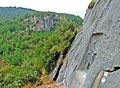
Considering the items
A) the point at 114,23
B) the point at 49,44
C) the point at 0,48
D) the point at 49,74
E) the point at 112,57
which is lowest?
the point at 0,48

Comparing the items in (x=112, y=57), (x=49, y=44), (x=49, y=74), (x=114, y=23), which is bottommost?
→ (x=49, y=74)

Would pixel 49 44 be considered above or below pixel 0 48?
above

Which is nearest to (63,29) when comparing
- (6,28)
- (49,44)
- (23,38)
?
(49,44)

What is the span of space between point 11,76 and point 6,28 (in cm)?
13744

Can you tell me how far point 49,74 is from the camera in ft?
139

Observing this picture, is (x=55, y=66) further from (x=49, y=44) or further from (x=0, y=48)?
(x=0, y=48)

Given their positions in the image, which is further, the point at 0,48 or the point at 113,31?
the point at 0,48

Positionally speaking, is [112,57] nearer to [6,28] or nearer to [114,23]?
[114,23]

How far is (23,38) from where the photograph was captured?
14538cm

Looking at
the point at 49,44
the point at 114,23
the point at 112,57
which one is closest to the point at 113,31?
the point at 114,23

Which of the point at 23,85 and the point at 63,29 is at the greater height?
the point at 63,29

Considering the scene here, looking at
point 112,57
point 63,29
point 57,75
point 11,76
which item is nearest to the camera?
point 112,57

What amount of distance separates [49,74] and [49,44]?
17.3ft

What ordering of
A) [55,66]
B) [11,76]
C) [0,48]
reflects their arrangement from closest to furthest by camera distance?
[55,66] < [11,76] < [0,48]
